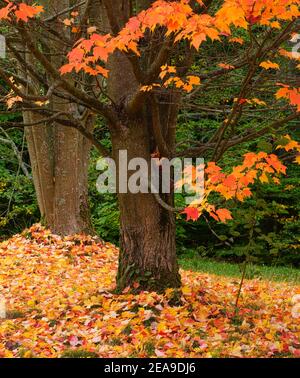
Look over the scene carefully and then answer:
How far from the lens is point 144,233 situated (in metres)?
5.73

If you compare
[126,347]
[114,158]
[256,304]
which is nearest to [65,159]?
[114,158]

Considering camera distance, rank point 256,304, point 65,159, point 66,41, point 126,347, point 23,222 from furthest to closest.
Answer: point 23,222 → point 65,159 → point 256,304 → point 66,41 → point 126,347

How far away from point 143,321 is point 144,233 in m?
0.98

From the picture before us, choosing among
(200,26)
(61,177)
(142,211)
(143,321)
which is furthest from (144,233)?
(61,177)

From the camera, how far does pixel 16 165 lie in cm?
1655

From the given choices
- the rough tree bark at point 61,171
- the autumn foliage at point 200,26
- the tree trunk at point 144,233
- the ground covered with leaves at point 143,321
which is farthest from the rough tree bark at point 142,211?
the rough tree bark at point 61,171

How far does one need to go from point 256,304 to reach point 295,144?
2.13 meters

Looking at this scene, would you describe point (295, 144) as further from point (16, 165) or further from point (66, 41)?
point (16, 165)

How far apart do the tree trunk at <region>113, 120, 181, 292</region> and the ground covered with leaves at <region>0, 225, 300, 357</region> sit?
198 mm

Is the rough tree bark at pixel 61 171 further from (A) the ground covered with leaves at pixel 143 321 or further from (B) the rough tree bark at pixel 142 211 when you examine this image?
(B) the rough tree bark at pixel 142 211

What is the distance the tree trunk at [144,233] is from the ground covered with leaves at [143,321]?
0.20m

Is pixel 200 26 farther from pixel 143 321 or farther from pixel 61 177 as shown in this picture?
pixel 61 177

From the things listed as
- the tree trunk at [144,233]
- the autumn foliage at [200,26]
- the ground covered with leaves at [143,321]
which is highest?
the autumn foliage at [200,26]

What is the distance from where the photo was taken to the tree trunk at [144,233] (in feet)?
18.6
